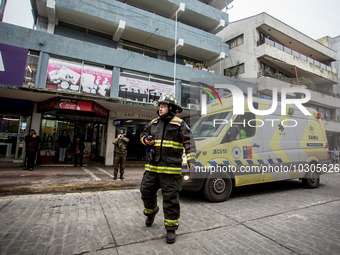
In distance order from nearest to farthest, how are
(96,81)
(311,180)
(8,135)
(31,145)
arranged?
(311,180), (31,145), (8,135), (96,81)

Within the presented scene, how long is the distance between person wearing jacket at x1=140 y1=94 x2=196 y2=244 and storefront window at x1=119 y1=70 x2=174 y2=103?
941 cm

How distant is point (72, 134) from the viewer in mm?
11977

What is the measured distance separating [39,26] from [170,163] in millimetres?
13350

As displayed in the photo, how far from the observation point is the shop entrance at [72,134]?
10.9 meters

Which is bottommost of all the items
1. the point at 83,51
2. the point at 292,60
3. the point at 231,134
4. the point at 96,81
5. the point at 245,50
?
the point at 231,134

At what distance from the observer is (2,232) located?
8.96 feet

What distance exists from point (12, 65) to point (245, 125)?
978 cm

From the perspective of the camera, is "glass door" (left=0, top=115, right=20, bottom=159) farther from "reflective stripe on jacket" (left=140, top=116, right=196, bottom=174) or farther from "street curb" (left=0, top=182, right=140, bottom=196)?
"reflective stripe on jacket" (left=140, top=116, right=196, bottom=174)

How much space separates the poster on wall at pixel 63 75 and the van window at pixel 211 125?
8.11m

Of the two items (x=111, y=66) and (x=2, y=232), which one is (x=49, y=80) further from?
(x=2, y=232)

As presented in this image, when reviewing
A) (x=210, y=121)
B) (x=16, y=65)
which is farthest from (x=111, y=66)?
(x=210, y=121)

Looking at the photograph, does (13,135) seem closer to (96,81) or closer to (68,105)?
(68,105)

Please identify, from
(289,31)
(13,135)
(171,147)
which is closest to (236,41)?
(289,31)

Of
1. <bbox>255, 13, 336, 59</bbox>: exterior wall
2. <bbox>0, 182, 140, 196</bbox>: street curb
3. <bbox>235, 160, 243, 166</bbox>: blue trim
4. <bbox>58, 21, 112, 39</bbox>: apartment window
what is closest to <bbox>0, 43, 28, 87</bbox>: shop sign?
<bbox>58, 21, 112, 39</bbox>: apartment window
